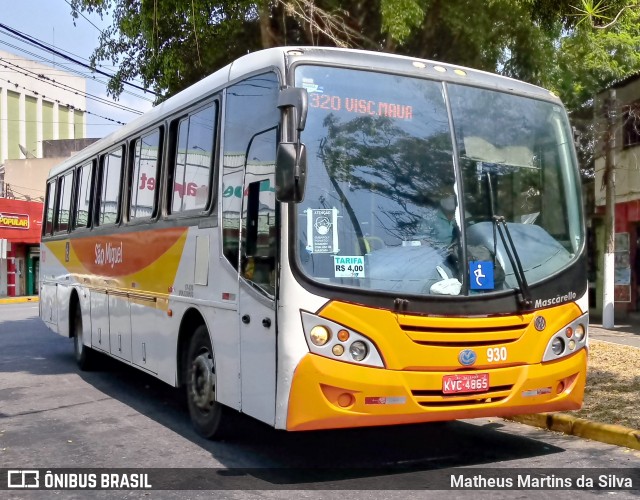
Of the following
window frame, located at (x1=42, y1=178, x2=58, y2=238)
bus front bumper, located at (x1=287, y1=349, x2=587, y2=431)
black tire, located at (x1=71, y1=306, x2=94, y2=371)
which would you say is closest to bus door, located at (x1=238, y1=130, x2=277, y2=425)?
bus front bumper, located at (x1=287, y1=349, x2=587, y2=431)

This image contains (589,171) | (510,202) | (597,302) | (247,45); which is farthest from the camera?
(589,171)

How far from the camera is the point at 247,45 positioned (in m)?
14.2

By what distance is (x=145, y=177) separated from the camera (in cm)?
916

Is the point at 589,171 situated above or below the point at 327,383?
above

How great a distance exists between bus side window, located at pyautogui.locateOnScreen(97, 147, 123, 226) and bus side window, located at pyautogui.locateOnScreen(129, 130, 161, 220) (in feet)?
2.30

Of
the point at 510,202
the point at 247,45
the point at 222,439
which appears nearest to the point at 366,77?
the point at 510,202

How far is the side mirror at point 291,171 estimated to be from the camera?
5.49 meters

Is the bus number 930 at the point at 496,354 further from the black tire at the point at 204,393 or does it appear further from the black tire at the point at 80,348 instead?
the black tire at the point at 80,348

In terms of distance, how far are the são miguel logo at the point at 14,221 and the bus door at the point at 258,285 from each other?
35.6m

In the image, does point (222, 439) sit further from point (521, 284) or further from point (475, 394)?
point (521, 284)

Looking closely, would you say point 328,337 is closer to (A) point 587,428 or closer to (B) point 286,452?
(B) point 286,452

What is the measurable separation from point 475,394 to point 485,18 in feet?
26.3

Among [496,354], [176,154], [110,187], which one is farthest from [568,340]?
[110,187]

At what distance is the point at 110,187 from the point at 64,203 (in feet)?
10.3
